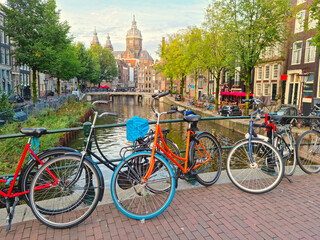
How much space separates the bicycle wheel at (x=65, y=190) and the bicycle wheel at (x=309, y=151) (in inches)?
144

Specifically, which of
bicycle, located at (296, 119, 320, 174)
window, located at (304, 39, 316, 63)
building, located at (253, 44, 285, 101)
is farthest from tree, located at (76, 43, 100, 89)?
bicycle, located at (296, 119, 320, 174)

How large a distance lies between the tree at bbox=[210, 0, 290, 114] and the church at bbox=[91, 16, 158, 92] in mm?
90715

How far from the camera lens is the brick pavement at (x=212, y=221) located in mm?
2828

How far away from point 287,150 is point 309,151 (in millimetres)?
1014

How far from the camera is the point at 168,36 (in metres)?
45.6

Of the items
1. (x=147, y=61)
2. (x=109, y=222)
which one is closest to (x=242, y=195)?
(x=109, y=222)

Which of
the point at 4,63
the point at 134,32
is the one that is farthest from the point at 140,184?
the point at 134,32

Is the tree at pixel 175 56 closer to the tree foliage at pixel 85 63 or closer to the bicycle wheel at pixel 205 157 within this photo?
the tree foliage at pixel 85 63

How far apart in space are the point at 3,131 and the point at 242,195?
9080 millimetres

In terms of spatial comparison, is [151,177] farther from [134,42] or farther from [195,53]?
[134,42]

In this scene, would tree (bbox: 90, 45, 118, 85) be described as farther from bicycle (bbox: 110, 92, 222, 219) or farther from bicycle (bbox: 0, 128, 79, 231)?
bicycle (bbox: 0, 128, 79, 231)

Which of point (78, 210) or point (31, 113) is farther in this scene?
point (31, 113)

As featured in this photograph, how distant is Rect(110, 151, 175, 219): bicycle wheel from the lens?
312cm

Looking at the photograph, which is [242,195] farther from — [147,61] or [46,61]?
[147,61]
